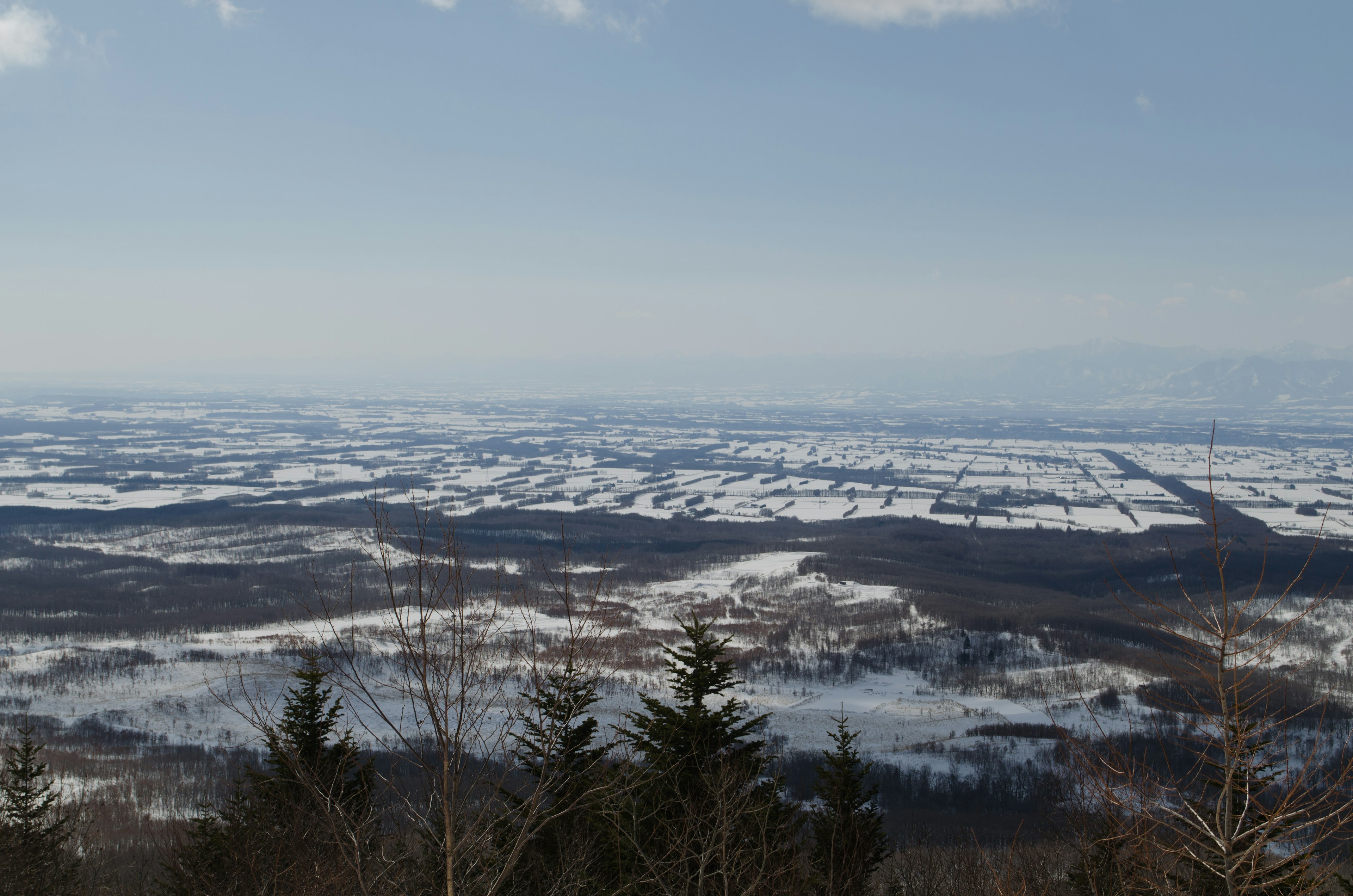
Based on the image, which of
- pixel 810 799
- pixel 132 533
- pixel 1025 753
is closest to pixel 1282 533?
pixel 1025 753

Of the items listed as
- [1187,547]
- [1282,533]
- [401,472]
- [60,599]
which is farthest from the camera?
[401,472]

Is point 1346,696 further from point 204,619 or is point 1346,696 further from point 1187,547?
point 204,619

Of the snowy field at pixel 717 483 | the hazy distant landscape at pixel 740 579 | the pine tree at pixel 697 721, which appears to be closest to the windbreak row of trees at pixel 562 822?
the pine tree at pixel 697 721

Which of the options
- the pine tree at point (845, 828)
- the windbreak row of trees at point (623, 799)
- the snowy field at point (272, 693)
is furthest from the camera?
the snowy field at point (272, 693)

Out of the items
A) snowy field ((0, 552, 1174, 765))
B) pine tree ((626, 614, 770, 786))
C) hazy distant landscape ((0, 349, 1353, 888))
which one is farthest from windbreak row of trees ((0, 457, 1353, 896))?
snowy field ((0, 552, 1174, 765))

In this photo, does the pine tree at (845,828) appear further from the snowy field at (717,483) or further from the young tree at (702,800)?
the snowy field at (717,483)

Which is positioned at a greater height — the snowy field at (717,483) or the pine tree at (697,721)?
the pine tree at (697,721)

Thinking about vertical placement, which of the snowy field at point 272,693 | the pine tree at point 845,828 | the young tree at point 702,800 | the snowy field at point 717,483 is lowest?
the snowy field at point 272,693
